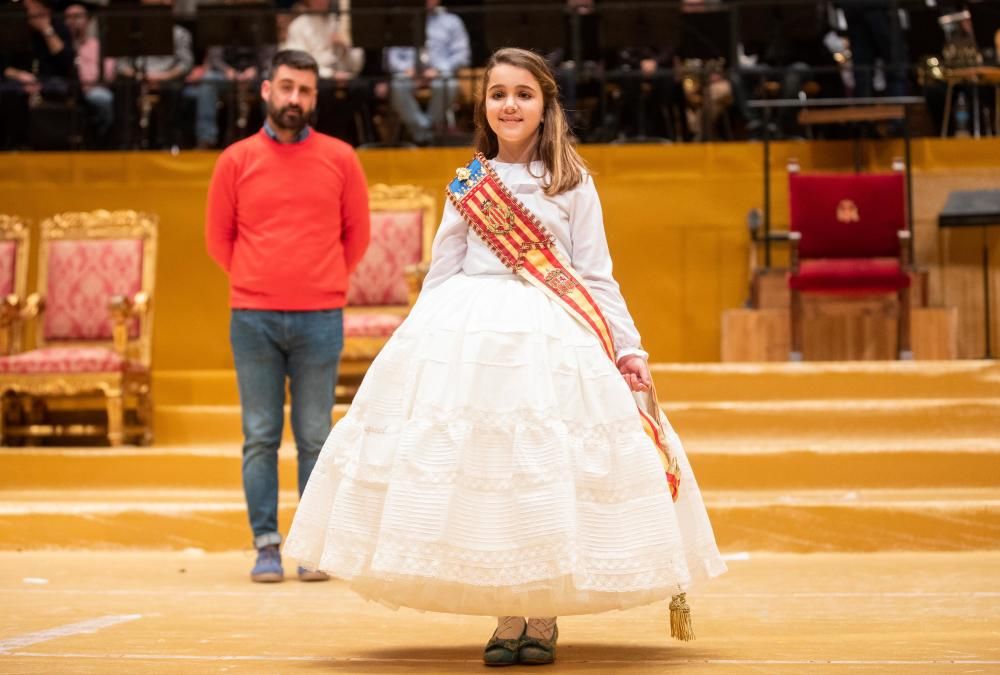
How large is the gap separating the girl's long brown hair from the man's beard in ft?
4.69

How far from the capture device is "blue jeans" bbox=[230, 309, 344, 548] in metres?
4.11

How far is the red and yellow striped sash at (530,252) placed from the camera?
105 inches

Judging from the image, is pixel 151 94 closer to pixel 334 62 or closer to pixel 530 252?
pixel 334 62

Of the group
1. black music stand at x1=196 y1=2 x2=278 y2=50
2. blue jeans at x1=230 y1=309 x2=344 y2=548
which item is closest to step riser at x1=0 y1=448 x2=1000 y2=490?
blue jeans at x1=230 y1=309 x2=344 y2=548

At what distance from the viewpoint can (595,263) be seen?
9.10ft

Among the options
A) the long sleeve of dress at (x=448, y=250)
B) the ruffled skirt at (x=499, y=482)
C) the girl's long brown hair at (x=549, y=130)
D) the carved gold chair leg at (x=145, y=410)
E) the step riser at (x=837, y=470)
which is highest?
the girl's long brown hair at (x=549, y=130)

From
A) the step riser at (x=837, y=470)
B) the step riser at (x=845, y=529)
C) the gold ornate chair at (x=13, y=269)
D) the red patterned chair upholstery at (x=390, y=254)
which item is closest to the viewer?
the step riser at (x=845, y=529)

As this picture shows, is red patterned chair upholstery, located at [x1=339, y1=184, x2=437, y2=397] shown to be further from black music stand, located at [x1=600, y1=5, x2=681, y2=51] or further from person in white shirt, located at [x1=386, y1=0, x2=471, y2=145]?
black music stand, located at [x1=600, y1=5, x2=681, y2=51]

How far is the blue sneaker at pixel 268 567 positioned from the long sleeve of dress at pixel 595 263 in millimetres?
1740

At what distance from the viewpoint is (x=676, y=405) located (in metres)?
5.66

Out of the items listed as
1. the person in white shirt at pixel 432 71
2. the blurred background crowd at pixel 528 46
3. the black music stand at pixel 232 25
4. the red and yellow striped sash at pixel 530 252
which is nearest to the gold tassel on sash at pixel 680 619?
the red and yellow striped sash at pixel 530 252

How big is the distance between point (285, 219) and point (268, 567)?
100cm

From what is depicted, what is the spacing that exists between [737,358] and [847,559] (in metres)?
2.53

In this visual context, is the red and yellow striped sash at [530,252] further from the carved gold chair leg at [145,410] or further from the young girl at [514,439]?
the carved gold chair leg at [145,410]
